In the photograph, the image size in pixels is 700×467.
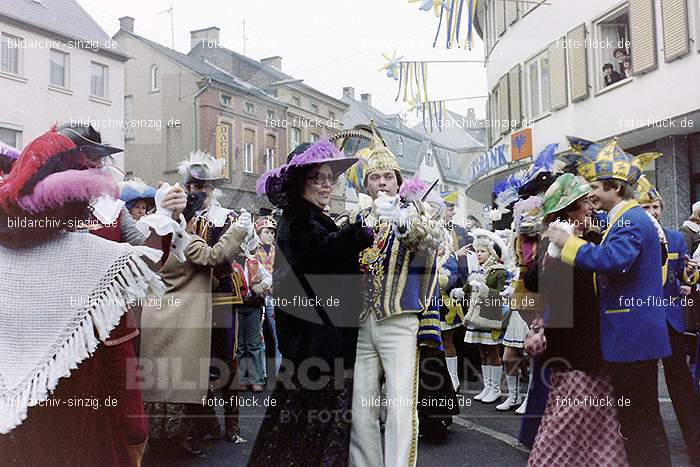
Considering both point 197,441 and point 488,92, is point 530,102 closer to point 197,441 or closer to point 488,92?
point 488,92

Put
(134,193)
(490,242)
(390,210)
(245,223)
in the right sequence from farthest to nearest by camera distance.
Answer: (490,242) < (134,193) < (245,223) < (390,210)

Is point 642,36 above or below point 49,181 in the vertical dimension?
above

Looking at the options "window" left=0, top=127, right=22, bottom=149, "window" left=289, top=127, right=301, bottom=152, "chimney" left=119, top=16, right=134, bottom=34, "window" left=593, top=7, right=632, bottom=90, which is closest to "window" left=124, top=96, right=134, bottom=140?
"chimney" left=119, top=16, right=134, bottom=34

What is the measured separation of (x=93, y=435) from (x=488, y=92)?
1785cm

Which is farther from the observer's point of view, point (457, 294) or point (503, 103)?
point (503, 103)

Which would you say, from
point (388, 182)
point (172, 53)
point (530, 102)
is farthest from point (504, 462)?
point (172, 53)

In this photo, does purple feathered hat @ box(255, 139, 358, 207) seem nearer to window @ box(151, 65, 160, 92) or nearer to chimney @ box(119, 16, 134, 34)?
window @ box(151, 65, 160, 92)

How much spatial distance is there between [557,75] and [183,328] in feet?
36.6

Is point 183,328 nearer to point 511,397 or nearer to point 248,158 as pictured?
point 511,397

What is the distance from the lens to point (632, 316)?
11.9ft

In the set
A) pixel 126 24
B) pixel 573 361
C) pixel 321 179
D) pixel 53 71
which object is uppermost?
pixel 126 24

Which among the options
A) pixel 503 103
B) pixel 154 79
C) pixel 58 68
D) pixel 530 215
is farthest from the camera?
pixel 154 79

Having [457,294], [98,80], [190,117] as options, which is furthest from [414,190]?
[190,117]

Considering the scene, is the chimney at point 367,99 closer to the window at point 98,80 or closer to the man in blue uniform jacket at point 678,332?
the window at point 98,80
